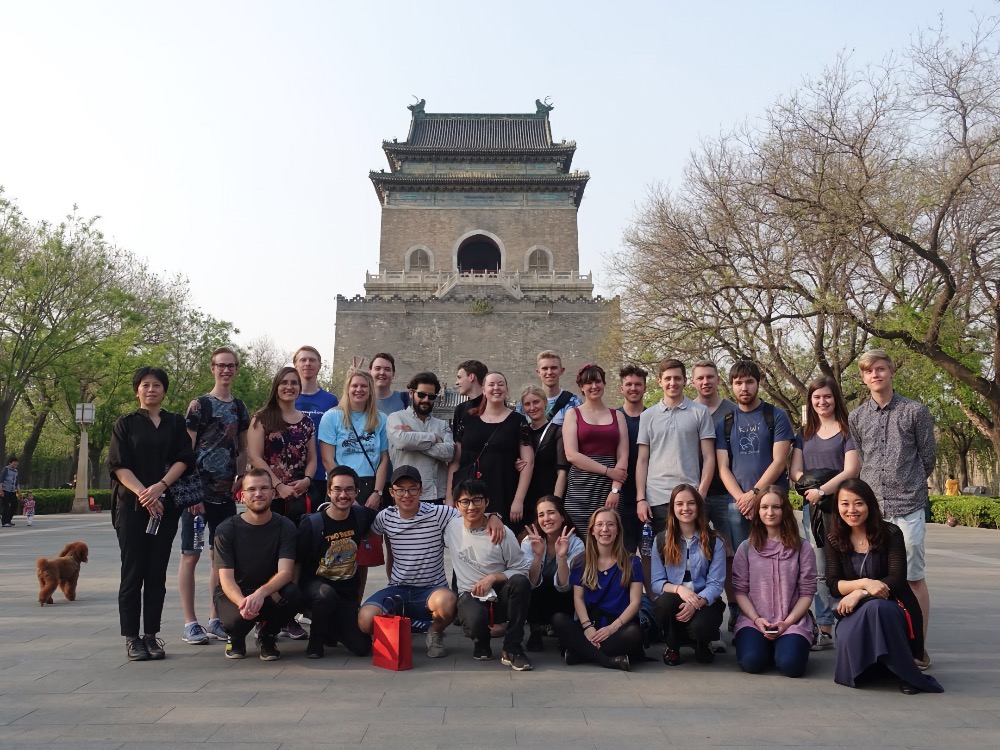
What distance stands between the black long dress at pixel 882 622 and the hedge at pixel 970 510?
12.9 m

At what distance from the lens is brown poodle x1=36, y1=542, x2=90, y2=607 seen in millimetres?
7309

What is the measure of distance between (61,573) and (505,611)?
429 centimetres

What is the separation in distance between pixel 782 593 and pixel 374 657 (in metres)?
2.33

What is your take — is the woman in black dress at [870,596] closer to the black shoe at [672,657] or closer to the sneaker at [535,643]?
the black shoe at [672,657]

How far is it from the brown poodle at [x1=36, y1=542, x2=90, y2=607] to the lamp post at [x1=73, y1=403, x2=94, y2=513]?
16.4m

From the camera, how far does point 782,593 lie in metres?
5.07

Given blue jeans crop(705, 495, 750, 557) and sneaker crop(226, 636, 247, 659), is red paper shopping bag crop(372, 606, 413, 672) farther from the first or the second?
blue jeans crop(705, 495, 750, 557)

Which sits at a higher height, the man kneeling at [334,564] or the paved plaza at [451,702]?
the man kneeling at [334,564]

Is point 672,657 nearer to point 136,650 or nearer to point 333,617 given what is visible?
point 333,617

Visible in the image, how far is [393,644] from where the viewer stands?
497cm

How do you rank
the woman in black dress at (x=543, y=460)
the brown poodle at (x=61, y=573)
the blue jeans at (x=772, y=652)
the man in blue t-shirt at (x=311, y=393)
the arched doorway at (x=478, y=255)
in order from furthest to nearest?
the arched doorway at (x=478, y=255), the brown poodle at (x=61, y=573), the man in blue t-shirt at (x=311, y=393), the woman in black dress at (x=543, y=460), the blue jeans at (x=772, y=652)

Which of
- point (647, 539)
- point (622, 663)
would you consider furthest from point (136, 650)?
point (647, 539)

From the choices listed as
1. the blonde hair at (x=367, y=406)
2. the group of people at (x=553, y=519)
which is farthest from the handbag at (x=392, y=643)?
the blonde hair at (x=367, y=406)

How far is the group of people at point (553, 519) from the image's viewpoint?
507cm
